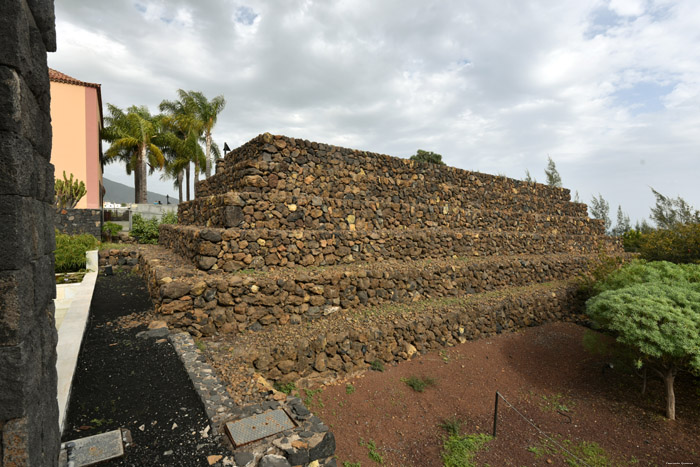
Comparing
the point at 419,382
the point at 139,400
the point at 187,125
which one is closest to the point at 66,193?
the point at 187,125

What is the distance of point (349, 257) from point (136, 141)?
26.1 m

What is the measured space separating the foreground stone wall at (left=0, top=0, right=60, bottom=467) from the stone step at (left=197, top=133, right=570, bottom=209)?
5.93 m

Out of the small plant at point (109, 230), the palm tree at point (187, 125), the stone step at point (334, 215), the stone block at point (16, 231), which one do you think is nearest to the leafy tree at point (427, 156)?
the stone step at point (334, 215)

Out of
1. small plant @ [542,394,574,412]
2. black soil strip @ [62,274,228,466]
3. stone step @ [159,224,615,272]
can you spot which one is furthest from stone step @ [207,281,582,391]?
small plant @ [542,394,574,412]

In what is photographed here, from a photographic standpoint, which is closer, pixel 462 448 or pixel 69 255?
pixel 462 448

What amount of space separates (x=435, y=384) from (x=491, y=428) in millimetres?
1156

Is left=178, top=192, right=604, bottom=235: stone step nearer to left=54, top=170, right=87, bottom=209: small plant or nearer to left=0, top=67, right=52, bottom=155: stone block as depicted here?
left=0, top=67, right=52, bottom=155: stone block

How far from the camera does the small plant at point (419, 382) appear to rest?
5.87 m

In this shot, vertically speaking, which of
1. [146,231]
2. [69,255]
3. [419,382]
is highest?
[146,231]

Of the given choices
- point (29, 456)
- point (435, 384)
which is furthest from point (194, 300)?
point (435, 384)

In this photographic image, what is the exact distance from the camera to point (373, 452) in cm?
439

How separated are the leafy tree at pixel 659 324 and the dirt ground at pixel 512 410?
0.62 m

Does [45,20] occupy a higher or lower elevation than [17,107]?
higher

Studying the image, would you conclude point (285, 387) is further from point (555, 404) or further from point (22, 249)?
point (555, 404)
